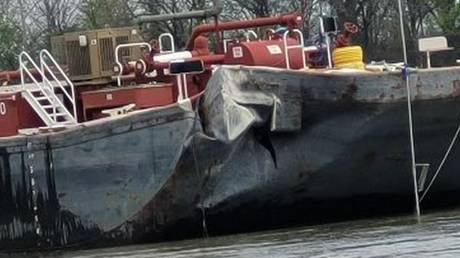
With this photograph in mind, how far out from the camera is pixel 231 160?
1639cm

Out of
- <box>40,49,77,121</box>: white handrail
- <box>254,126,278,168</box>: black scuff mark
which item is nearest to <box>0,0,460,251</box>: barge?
<box>254,126,278,168</box>: black scuff mark

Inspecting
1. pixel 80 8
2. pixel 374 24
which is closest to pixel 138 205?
pixel 374 24

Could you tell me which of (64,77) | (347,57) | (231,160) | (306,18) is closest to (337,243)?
(231,160)

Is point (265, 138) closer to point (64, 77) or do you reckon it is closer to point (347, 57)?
point (347, 57)

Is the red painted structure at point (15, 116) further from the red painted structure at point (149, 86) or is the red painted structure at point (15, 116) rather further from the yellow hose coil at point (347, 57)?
the yellow hose coil at point (347, 57)

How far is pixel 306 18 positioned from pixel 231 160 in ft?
112

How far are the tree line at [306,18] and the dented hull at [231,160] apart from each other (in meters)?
27.5

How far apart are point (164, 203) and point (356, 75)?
2866 mm

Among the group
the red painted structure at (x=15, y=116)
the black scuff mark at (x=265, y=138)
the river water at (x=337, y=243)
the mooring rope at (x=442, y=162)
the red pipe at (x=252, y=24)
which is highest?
the red pipe at (x=252, y=24)

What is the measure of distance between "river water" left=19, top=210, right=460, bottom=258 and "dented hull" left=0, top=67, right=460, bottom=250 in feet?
0.96

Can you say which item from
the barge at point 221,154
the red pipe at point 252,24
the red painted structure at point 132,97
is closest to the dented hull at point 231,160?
the barge at point 221,154

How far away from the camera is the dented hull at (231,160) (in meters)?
16.3

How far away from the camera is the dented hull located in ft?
53.6

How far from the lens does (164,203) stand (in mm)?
16688
